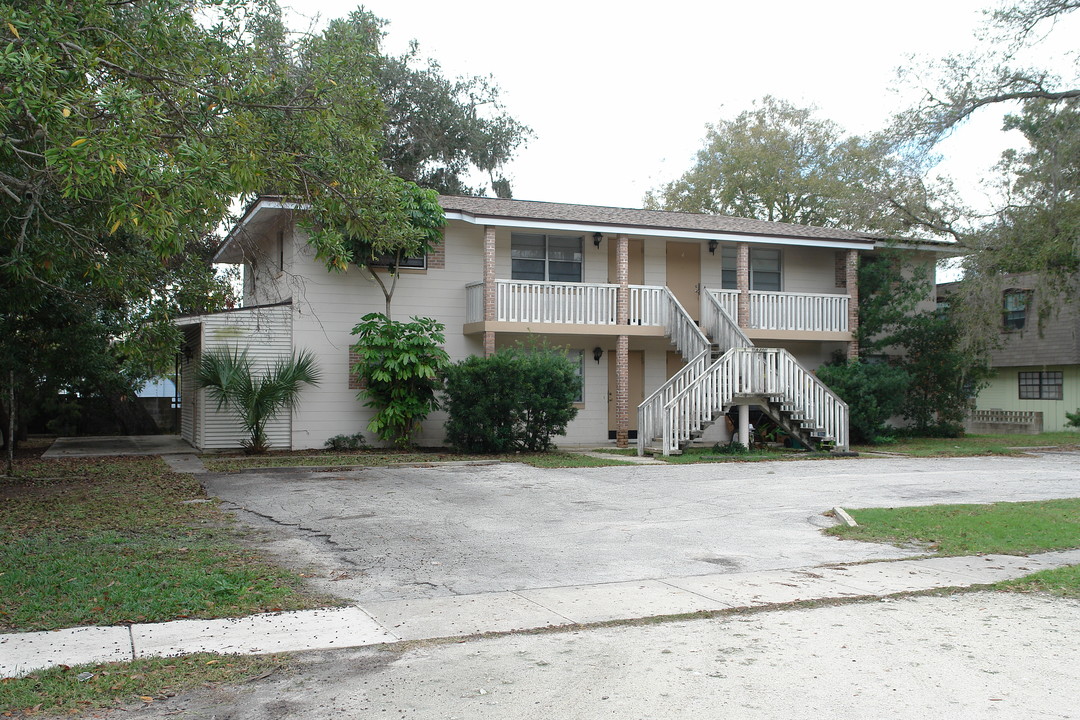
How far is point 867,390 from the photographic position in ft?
71.3

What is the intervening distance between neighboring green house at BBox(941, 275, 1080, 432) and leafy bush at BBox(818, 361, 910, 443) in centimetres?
972

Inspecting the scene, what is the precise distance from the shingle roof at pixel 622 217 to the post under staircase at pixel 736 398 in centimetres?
314

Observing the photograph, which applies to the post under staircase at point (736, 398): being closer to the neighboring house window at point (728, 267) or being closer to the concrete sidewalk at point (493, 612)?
the neighboring house window at point (728, 267)

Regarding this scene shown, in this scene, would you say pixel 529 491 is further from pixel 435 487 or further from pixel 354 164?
pixel 354 164

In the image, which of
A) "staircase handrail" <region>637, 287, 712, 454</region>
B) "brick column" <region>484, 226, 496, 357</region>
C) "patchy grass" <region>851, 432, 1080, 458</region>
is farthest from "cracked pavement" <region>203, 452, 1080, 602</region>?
"brick column" <region>484, 226, 496, 357</region>

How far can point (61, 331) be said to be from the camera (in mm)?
14461

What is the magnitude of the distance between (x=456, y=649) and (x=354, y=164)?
7.67 metres

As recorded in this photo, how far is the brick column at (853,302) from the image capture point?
2364cm

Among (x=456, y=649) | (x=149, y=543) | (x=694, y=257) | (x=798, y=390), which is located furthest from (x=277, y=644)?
(x=694, y=257)

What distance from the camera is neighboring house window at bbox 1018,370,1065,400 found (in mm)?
32281

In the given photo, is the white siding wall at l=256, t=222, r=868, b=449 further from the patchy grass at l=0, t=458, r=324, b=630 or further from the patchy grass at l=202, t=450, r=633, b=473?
the patchy grass at l=0, t=458, r=324, b=630

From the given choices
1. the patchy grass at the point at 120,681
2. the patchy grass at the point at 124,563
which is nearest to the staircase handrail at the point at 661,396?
the patchy grass at the point at 124,563

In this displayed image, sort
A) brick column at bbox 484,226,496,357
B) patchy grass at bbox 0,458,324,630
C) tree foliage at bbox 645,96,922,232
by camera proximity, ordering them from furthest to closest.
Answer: tree foliage at bbox 645,96,922,232 → brick column at bbox 484,226,496,357 → patchy grass at bbox 0,458,324,630

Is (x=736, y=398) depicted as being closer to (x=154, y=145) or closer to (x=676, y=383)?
(x=676, y=383)
